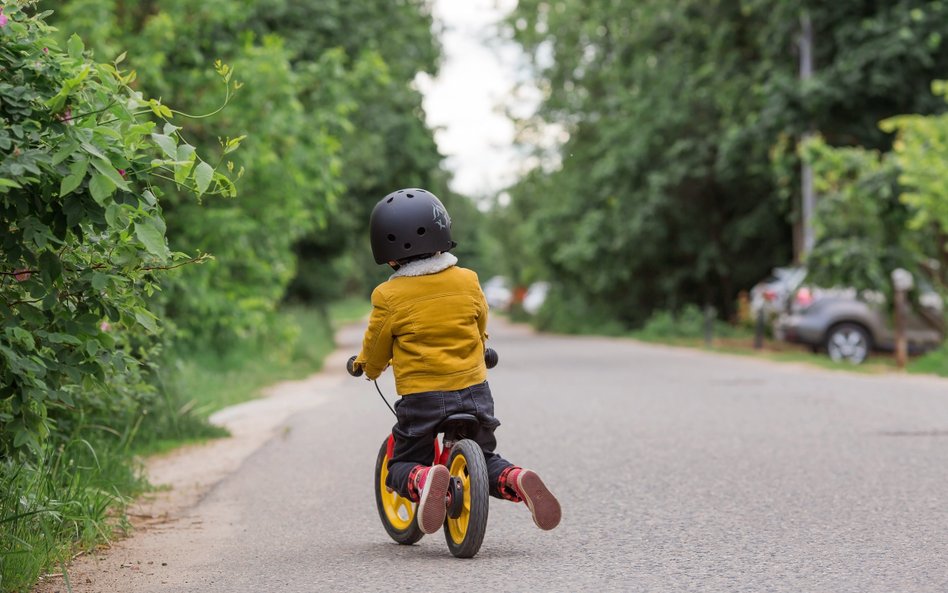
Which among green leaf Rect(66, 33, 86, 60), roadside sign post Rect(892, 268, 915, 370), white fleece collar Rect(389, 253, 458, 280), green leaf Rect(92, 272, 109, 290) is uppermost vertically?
green leaf Rect(66, 33, 86, 60)

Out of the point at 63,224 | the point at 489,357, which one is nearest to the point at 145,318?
the point at 63,224

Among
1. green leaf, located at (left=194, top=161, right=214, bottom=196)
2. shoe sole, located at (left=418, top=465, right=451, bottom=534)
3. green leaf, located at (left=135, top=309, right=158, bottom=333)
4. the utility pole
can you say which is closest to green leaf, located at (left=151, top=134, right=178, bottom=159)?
green leaf, located at (left=194, top=161, right=214, bottom=196)

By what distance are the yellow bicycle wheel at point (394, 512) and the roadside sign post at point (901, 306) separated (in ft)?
42.8

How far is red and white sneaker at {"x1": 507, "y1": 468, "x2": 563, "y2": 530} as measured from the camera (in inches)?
208

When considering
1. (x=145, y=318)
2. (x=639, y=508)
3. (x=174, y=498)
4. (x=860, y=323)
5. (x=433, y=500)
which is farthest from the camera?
(x=860, y=323)

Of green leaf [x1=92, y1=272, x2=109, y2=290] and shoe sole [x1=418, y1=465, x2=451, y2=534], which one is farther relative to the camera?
shoe sole [x1=418, y1=465, x2=451, y2=534]

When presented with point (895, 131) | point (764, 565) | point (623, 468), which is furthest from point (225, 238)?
point (895, 131)

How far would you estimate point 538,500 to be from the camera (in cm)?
530

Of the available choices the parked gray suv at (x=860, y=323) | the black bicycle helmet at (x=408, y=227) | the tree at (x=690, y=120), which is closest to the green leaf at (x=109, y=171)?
the black bicycle helmet at (x=408, y=227)

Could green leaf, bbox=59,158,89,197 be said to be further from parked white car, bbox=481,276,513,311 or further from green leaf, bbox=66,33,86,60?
parked white car, bbox=481,276,513,311

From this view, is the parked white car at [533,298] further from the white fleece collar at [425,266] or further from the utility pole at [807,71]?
the white fleece collar at [425,266]

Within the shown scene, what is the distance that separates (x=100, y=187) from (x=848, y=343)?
16.8m

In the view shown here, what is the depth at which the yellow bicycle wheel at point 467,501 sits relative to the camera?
5199mm

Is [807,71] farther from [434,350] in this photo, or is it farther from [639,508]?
[434,350]
